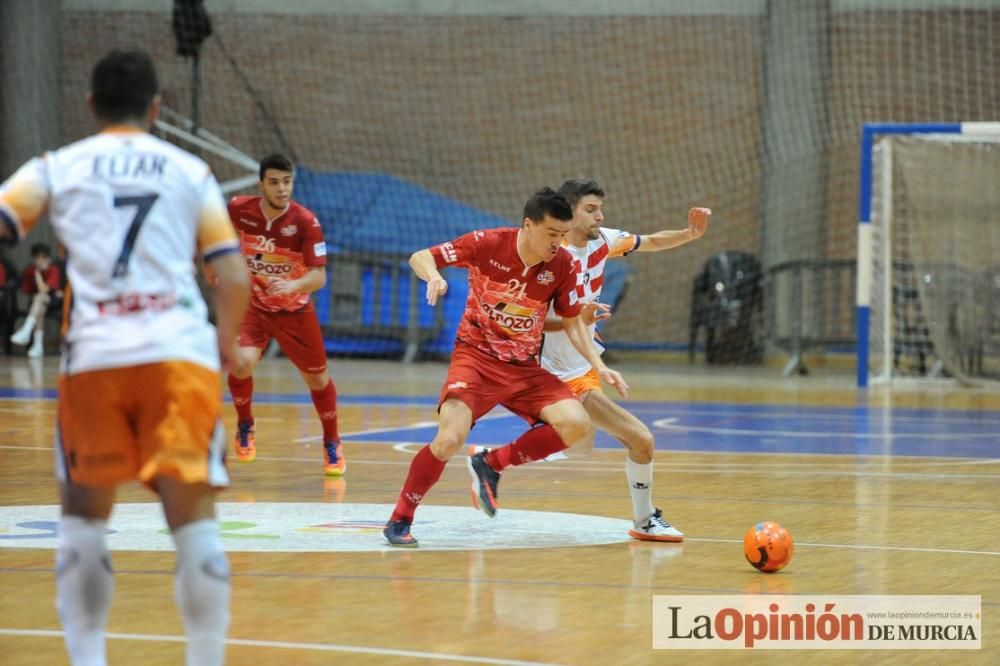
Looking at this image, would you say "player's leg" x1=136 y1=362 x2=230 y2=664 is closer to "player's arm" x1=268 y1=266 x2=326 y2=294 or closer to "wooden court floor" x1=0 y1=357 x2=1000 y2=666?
"wooden court floor" x1=0 y1=357 x2=1000 y2=666

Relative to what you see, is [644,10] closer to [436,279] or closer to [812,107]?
[812,107]

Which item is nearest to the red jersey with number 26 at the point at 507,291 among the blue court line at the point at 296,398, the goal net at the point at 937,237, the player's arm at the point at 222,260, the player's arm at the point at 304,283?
the player's arm at the point at 304,283

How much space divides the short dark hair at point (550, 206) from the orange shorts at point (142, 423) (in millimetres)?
3320

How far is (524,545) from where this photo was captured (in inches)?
272

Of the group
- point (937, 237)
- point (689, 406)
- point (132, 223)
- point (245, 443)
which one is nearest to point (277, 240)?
point (245, 443)

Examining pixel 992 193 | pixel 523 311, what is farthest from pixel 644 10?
pixel 523 311

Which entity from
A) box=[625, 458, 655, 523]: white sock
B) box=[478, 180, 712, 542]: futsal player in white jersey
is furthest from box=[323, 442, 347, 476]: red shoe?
box=[625, 458, 655, 523]: white sock

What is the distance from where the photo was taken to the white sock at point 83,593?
152 inches

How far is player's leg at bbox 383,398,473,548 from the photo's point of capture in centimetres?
680

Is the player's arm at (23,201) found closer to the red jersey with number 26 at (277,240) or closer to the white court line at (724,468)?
the red jersey with number 26 at (277,240)

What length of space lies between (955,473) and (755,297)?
557 inches

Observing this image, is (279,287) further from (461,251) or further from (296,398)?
(296,398)

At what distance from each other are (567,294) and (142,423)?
3.80 meters

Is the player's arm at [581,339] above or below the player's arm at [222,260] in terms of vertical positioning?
below
